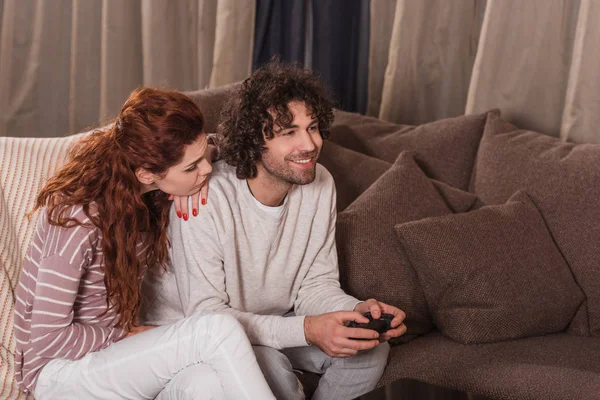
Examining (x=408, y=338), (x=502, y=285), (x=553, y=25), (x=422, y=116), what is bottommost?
(x=408, y=338)

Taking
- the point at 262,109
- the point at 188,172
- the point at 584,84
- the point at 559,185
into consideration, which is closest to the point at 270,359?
the point at 188,172

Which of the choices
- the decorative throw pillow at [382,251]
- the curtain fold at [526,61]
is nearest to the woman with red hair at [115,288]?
the decorative throw pillow at [382,251]

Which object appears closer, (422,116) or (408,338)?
(408,338)

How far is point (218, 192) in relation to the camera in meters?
2.04

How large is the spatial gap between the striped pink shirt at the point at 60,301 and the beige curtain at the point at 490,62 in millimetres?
1645

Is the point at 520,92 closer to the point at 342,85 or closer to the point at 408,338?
the point at 342,85

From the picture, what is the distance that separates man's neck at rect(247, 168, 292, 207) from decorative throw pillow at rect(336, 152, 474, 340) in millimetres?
330

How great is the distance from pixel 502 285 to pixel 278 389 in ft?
2.35

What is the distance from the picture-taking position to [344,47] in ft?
11.5

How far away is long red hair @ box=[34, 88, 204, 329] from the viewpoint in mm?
1846

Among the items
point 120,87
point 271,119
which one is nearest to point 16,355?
point 271,119

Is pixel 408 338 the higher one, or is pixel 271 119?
pixel 271 119

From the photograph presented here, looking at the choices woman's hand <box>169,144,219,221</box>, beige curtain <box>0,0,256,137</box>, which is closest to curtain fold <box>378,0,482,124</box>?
beige curtain <box>0,0,256,137</box>

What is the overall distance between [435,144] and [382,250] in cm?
58
